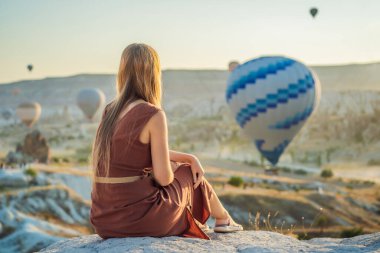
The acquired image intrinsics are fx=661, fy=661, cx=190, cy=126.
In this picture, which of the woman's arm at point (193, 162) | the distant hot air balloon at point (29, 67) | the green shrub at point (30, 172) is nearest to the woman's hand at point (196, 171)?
the woman's arm at point (193, 162)

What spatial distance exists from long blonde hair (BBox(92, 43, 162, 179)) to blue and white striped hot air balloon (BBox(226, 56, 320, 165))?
23.8 metres

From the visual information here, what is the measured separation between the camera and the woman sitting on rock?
410cm

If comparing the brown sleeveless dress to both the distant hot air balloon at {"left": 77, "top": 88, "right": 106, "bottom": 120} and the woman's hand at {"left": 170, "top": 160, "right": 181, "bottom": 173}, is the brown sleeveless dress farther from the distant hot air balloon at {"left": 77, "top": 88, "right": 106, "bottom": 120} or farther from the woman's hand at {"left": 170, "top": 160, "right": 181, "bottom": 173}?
the distant hot air balloon at {"left": 77, "top": 88, "right": 106, "bottom": 120}

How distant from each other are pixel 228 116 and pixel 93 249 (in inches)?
3603

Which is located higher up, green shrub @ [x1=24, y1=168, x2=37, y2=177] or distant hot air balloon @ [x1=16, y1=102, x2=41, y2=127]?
distant hot air balloon @ [x1=16, y1=102, x2=41, y2=127]

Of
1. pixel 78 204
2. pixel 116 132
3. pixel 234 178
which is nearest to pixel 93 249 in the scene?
pixel 116 132

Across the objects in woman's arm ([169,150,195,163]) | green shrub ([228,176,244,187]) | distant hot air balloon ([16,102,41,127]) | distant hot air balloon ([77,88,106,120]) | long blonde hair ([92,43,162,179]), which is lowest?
green shrub ([228,176,244,187])

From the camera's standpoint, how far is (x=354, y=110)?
305 feet

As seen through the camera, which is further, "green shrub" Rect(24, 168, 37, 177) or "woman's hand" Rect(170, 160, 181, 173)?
"green shrub" Rect(24, 168, 37, 177)

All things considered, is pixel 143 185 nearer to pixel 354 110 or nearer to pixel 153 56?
pixel 153 56

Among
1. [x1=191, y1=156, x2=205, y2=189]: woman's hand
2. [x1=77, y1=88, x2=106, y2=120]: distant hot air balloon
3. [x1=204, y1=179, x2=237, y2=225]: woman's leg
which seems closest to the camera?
[x1=191, y1=156, x2=205, y2=189]: woman's hand

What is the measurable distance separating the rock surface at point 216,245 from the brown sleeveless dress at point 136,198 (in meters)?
0.08

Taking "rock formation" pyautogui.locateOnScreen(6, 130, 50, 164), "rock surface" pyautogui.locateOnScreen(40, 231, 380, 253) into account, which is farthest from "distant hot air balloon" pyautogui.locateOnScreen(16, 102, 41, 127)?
"rock surface" pyautogui.locateOnScreen(40, 231, 380, 253)

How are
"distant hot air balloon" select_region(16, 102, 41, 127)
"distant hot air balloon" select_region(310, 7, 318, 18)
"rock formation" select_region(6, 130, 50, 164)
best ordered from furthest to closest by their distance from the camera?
1. "distant hot air balloon" select_region(16, 102, 41, 127)
2. "distant hot air balloon" select_region(310, 7, 318, 18)
3. "rock formation" select_region(6, 130, 50, 164)
